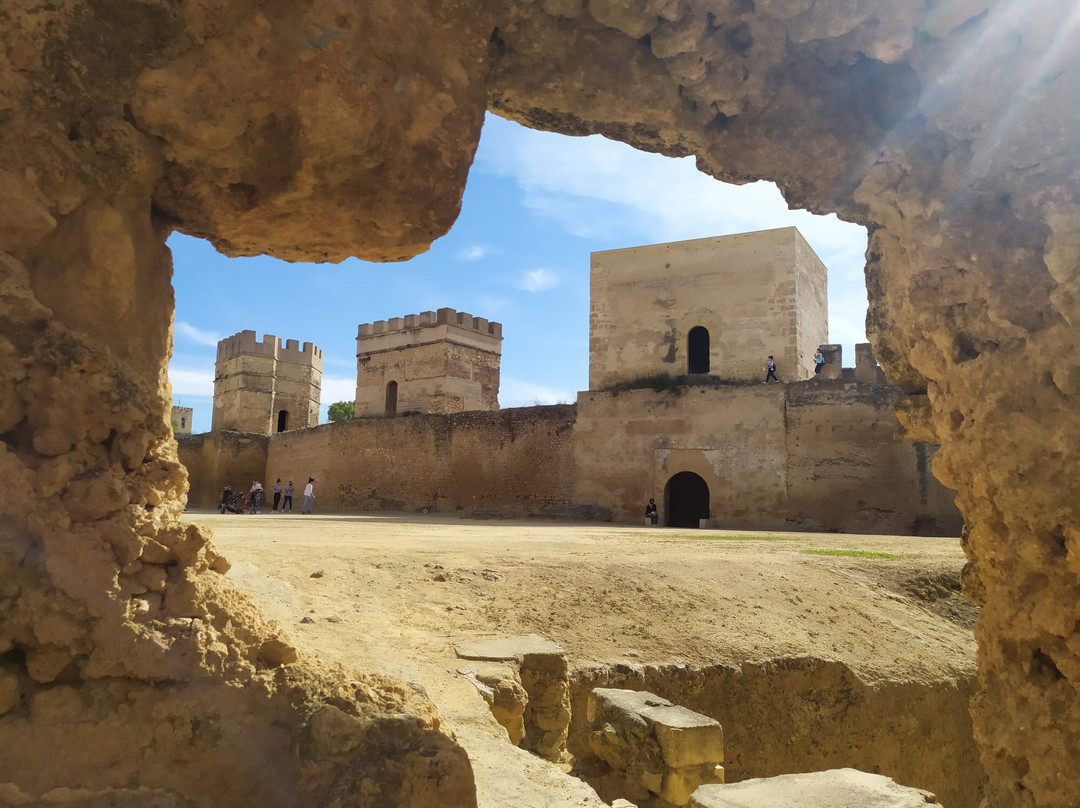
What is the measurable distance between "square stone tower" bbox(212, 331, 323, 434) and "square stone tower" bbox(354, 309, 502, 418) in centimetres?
328

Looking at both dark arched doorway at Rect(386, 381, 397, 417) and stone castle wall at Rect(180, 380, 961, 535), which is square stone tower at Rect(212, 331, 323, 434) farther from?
stone castle wall at Rect(180, 380, 961, 535)

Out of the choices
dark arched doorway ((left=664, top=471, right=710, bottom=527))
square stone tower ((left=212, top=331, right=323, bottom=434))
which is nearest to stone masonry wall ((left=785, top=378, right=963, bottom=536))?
dark arched doorway ((left=664, top=471, right=710, bottom=527))

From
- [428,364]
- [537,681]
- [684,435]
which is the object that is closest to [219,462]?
[428,364]

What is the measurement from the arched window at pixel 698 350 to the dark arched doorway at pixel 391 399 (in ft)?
41.4

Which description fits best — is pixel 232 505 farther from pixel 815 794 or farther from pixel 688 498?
pixel 815 794

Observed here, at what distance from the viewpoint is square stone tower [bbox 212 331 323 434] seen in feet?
101

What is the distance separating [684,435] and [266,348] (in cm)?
1933

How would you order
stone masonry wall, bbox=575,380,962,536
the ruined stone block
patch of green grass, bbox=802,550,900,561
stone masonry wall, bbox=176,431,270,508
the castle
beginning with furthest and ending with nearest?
stone masonry wall, bbox=176,431,270,508 → the castle → stone masonry wall, bbox=575,380,962,536 → patch of green grass, bbox=802,550,900,561 → the ruined stone block

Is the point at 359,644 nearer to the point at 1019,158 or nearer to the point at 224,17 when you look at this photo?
the point at 224,17

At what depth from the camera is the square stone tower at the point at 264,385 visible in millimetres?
30734

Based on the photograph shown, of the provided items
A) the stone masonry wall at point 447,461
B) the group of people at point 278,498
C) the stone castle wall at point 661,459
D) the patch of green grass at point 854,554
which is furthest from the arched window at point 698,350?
the patch of green grass at point 854,554

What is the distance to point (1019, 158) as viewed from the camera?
9.50ft

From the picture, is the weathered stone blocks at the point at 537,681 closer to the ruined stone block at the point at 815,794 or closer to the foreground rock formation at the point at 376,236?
the ruined stone block at the point at 815,794

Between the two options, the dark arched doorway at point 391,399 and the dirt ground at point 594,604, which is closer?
the dirt ground at point 594,604
